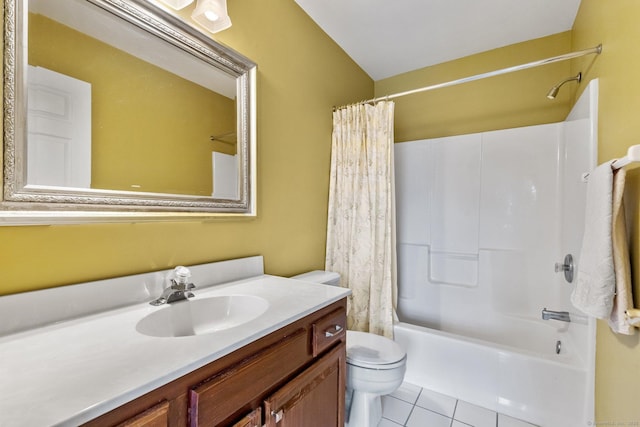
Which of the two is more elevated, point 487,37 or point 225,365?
point 487,37

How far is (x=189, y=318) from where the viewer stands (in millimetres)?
1049

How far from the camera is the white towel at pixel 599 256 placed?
99 cm

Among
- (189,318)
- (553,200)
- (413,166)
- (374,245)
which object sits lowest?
(189,318)

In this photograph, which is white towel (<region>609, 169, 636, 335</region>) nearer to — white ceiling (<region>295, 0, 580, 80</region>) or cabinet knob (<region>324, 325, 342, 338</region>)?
cabinet knob (<region>324, 325, 342, 338</region>)

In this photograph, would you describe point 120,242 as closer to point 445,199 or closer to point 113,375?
point 113,375

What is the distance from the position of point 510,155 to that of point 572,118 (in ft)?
1.37

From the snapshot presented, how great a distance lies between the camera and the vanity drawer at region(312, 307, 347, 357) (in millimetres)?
→ 1003

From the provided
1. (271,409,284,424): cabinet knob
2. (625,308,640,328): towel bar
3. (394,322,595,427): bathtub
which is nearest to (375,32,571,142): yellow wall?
(394,322,595,427): bathtub

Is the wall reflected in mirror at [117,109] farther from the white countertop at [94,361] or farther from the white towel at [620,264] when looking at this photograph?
the white towel at [620,264]

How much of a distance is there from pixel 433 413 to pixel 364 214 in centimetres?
125

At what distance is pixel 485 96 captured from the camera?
236cm

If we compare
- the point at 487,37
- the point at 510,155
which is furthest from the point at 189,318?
the point at 487,37

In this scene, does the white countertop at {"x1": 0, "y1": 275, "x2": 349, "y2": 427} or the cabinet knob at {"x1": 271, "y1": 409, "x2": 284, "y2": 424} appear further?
the cabinet knob at {"x1": 271, "y1": 409, "x2": 284, "y2": 424}

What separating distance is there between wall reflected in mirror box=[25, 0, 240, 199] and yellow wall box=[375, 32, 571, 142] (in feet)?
6.26
